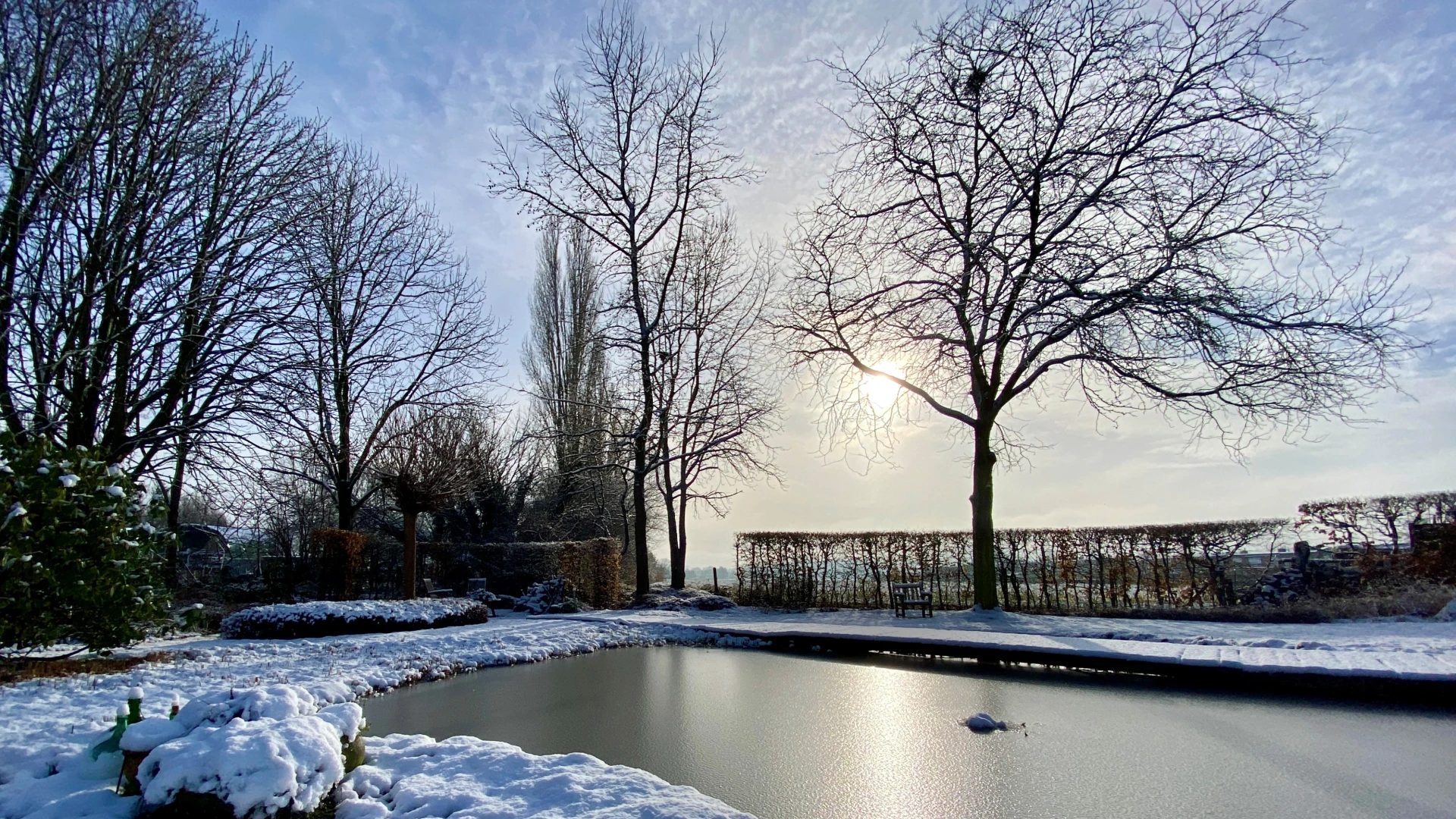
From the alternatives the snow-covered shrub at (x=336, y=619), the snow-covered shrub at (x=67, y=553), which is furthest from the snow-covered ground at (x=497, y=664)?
the snow-covered shrub at (x=67, y=553)

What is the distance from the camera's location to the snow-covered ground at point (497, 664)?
3.56 meters

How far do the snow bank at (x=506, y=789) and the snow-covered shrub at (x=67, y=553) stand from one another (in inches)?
166

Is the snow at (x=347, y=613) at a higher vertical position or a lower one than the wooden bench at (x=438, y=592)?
higher

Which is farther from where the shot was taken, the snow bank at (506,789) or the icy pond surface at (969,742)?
the icy pond surface at (969,742)

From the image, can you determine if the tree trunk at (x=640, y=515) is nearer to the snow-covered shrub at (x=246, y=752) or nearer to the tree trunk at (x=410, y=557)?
the tree trunk at (x=410, y=557)

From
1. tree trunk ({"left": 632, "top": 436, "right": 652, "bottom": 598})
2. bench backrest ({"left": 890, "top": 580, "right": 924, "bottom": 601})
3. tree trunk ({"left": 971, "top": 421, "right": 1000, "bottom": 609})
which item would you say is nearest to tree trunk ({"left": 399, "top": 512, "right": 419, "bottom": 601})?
tree trunk ({"left": 632, "top": 436, "right": 652, "bottom": 598})

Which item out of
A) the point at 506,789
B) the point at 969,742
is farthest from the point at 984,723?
the point at 506,789

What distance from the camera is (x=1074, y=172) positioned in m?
11.8

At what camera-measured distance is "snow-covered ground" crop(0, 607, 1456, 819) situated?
3.56 m

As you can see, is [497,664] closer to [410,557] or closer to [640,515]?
[410,557]

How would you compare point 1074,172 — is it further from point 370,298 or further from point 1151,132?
point 370,298

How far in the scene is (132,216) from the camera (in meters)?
7.97

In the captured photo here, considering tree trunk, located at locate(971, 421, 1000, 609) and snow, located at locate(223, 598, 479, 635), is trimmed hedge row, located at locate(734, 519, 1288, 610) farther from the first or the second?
snow, located at locate(223, 598, 479, 635)

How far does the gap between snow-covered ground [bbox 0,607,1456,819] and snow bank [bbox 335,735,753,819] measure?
0.04 ft
